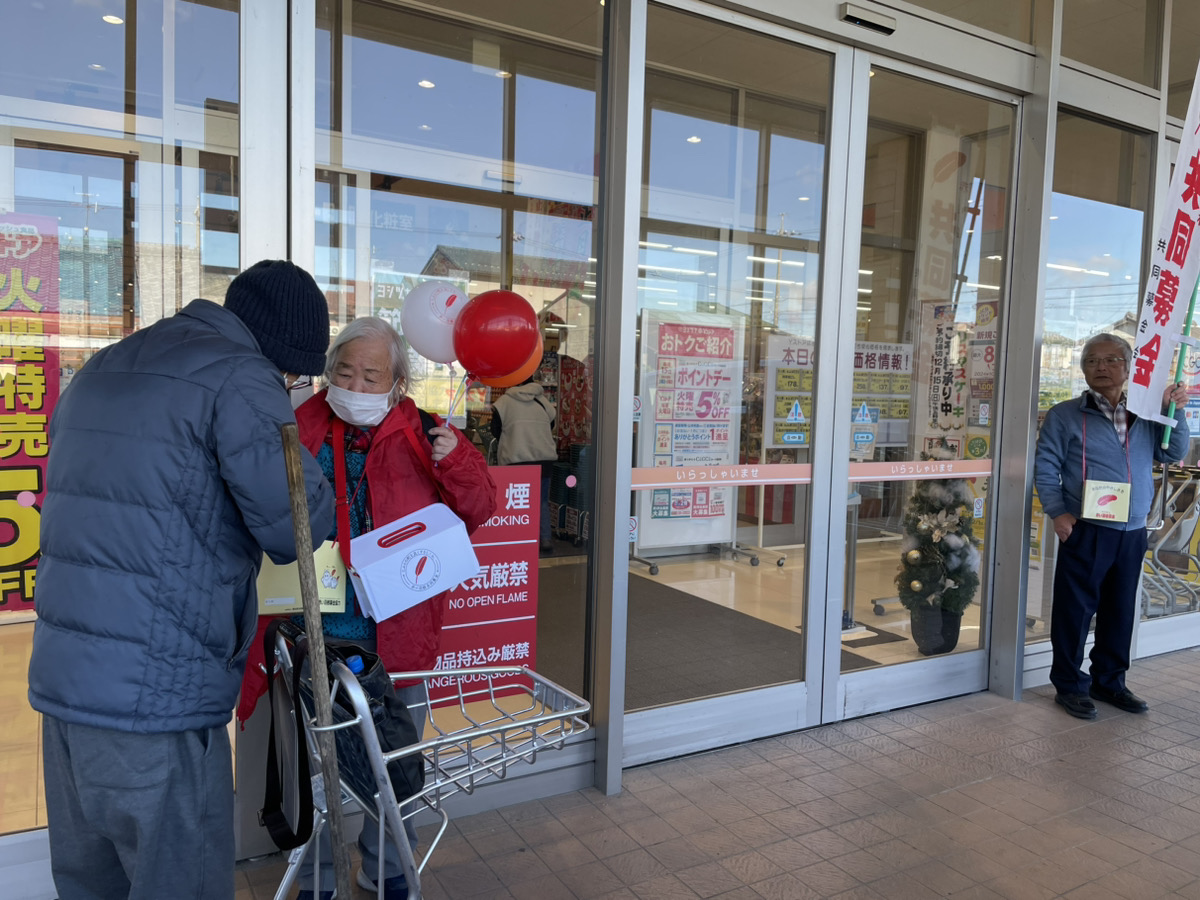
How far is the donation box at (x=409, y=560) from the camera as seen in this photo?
2199 mm

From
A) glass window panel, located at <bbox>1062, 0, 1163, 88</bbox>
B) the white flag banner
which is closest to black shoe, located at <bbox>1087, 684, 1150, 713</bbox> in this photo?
the white flag banner

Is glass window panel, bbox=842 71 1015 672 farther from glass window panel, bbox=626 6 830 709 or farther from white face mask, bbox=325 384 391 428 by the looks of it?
white face mask, bbox=325 384 391 428

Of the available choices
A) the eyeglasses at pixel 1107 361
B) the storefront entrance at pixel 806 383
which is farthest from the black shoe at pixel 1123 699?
the eyeglasses at pixel 1107 361

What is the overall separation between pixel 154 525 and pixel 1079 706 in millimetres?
4197

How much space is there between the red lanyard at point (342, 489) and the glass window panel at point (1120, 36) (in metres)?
4.37

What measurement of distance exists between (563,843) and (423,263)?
10.8 feet

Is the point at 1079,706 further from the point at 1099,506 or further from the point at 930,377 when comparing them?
the point at 930,377

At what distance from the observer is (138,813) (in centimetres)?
155

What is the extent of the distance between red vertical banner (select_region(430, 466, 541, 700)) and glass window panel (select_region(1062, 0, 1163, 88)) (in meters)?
3.84

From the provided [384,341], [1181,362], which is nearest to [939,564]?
[1181,362]

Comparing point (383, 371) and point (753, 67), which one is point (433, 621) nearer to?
point (383, 371)

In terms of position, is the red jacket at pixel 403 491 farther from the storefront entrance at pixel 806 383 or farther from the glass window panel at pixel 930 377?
the glass window panel at pixel 930 377

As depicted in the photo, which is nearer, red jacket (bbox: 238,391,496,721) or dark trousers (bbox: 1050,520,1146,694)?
red jacket (bbox: 238,391,496,721)

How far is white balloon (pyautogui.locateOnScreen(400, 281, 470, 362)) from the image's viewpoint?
8.32 ft
